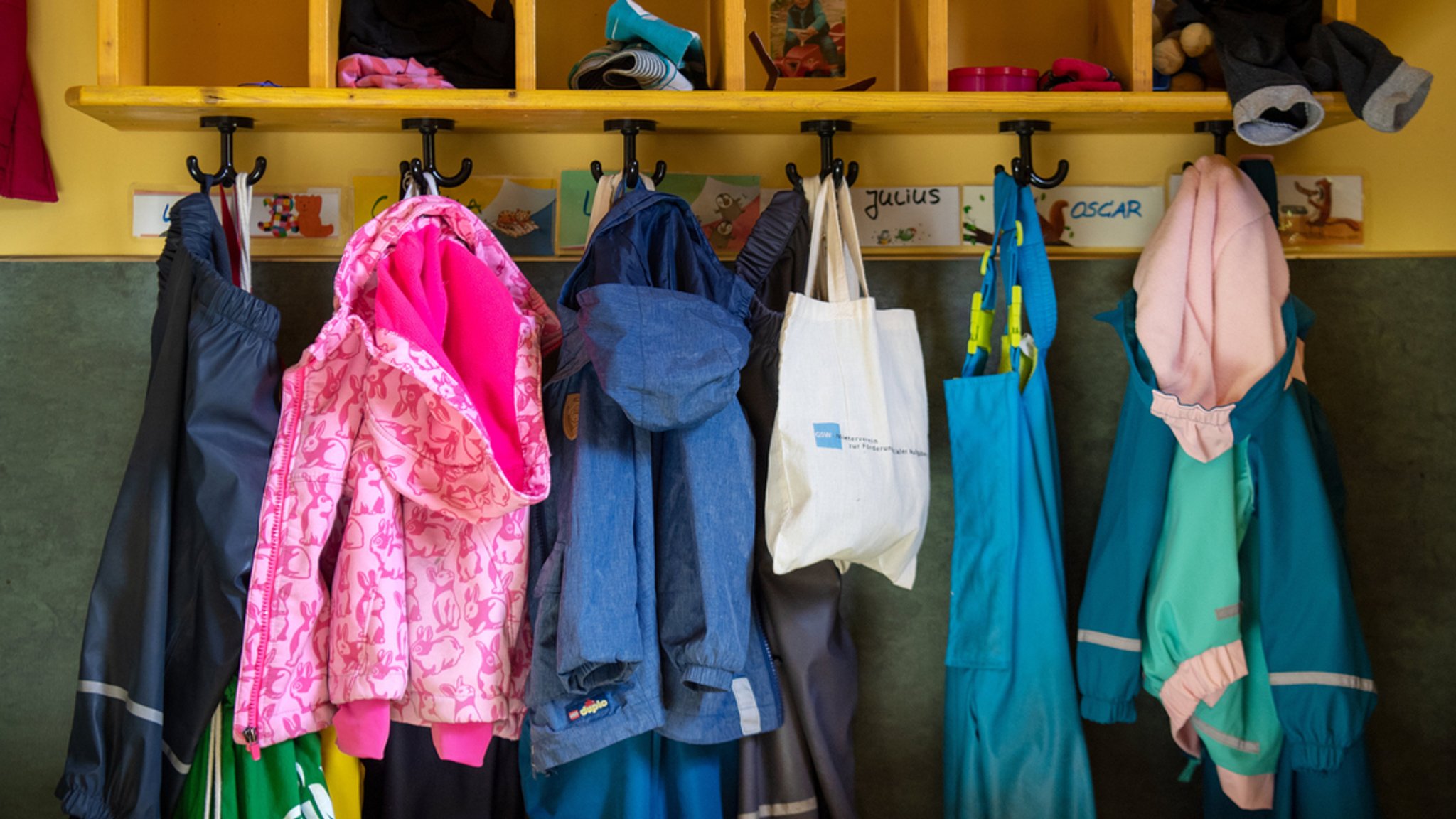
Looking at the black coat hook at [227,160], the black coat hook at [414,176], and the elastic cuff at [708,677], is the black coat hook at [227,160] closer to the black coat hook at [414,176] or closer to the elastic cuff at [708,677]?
the black coat hook at [414,176]

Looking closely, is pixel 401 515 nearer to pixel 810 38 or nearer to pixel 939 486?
pixel 939 486

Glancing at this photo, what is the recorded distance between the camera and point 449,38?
1.60 m

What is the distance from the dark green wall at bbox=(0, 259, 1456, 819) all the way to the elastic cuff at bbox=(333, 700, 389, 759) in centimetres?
61

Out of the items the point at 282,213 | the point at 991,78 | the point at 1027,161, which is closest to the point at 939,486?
the point at 1027,161

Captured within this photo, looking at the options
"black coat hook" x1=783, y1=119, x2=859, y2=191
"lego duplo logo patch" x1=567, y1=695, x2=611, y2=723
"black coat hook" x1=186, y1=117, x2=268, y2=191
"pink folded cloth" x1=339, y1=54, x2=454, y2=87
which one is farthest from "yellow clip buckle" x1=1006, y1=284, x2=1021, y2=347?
"black coat hook" x1=186, y1=117, x2=268, y2=191

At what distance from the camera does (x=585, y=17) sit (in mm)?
1754

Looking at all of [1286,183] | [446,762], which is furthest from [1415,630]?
[446,762]

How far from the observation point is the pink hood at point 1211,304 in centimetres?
145

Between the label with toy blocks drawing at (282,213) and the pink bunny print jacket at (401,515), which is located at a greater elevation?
the label with toy blocks drawing at (282,213)

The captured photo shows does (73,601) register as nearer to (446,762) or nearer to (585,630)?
(446,762)

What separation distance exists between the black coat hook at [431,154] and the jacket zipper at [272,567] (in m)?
0.35

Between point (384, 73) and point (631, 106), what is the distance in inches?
14.1

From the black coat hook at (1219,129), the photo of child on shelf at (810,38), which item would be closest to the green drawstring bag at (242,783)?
the photo of child on shelf at (810,38)

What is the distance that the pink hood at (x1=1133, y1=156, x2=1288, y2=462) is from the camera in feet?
4.76
